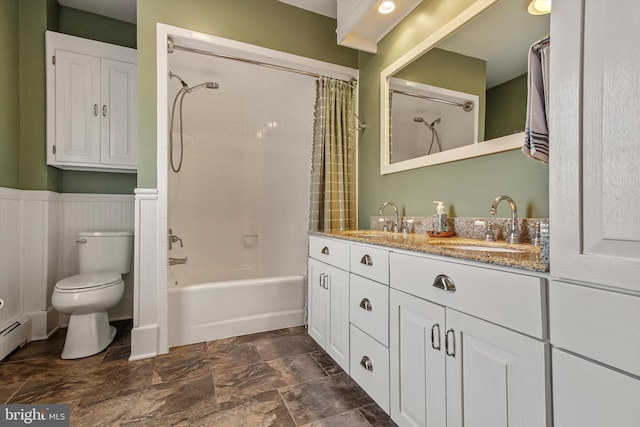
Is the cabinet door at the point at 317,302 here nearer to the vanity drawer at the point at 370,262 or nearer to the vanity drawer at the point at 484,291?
the vanity drawer at the point at 370,262

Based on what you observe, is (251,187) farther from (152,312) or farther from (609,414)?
(609,414)

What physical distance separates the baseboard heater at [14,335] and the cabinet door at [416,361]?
7.79 ft

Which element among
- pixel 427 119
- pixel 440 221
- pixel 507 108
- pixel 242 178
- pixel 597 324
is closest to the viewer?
pixel 597 324

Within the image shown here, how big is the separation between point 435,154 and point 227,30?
1725 mm

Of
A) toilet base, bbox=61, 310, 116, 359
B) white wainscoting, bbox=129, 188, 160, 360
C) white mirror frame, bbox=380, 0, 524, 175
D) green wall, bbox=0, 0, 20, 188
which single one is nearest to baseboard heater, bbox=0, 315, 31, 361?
toilet base, bbox=61, 310, 116, 359

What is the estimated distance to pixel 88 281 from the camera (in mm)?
1960

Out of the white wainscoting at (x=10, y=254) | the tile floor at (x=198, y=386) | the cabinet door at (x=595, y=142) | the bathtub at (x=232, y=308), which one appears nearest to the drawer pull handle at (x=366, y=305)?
the tile floor at (x=198, y=386)

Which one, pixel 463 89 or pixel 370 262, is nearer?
pixel 370 262

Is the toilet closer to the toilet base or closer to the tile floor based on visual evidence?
the toilet base

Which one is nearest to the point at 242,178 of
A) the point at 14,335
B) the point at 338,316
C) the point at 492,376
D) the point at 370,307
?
the point at 338,316

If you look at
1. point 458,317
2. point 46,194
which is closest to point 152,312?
point 46,194

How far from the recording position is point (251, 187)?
3100 mm

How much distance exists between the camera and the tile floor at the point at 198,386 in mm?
1353

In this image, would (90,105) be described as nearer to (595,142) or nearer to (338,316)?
(338,316)
